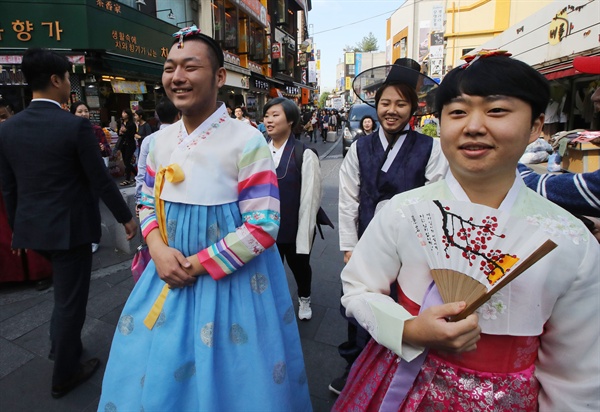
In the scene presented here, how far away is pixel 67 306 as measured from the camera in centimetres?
223

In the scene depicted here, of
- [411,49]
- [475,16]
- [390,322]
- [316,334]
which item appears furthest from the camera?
[411,49]

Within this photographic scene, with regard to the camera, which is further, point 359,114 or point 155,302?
point 359,114

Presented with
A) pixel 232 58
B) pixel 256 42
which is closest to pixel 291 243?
pixel 232 58

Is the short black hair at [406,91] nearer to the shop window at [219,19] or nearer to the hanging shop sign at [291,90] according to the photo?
the shop window at [219,19]

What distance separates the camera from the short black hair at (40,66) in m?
2.18

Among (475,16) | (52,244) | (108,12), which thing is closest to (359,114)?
(108,12)

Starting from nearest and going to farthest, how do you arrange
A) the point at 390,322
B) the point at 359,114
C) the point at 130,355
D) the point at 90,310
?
the point at 390,322 → the point at 130,355 → the point at 90,310 → the point at 359,114

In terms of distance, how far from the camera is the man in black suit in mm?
2160

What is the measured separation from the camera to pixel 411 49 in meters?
37.4

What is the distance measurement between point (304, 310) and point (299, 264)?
1.36 ft

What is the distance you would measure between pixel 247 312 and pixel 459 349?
0.84 m

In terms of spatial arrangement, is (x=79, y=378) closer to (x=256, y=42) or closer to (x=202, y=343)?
(x=202, y=343)

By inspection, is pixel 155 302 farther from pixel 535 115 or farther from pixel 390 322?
pixel 535 115

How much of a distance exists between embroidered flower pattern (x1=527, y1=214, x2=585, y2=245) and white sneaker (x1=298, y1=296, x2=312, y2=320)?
2.36 metres
